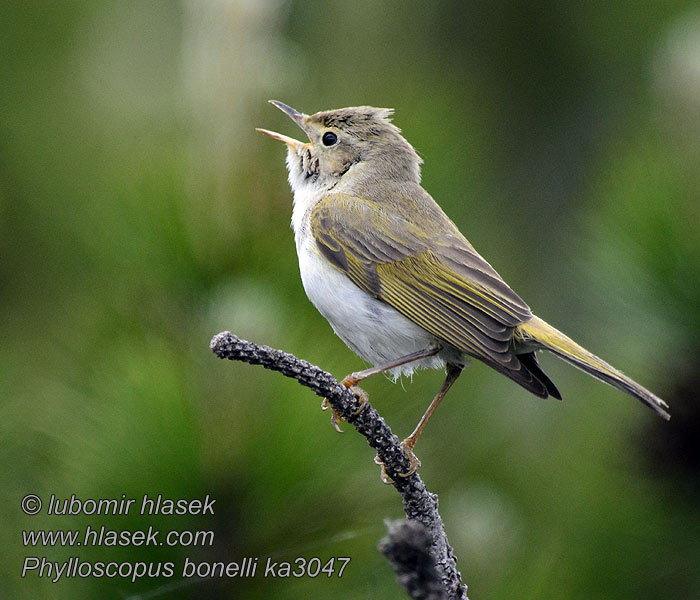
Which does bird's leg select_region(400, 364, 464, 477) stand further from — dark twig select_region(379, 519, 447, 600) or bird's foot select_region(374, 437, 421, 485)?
dark twig select_region(379, 519, 447, 600)

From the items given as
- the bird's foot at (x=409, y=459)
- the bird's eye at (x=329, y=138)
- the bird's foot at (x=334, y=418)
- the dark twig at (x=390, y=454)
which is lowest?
the bird's foot at (x=409, y=459)

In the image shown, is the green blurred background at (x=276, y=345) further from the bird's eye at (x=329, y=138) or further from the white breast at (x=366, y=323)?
the bird's eye at (x=329, y=138)

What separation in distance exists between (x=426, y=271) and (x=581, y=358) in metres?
0.79

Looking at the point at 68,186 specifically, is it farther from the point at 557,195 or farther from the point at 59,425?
the point at 557,195

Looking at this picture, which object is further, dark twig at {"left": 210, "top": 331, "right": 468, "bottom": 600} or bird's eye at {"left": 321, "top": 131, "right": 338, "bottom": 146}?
bird's eye at {"left": 321, "top": 131, "right": 338, "bottom": 146}

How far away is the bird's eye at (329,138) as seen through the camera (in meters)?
4.38

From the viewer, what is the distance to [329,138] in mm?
4387

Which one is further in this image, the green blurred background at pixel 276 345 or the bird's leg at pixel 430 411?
the bird's leg at pixel 430 411

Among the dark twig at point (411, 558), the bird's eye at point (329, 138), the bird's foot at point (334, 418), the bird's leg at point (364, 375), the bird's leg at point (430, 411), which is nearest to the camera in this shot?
the dark twig at point (411, 558)

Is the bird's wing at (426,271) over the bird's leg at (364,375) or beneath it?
over

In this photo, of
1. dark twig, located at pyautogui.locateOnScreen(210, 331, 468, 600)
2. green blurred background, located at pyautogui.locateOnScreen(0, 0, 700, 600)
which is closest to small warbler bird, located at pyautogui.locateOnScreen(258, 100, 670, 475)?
green blurred background, located at pyautogui.locateOnScreen(0, 0, 700, 600)

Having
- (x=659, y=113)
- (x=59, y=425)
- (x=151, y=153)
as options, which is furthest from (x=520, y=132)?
(x=59, y=425)

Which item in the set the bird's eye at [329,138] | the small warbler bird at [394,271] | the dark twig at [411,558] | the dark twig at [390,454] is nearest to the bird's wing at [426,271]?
the small warbler bird at [394,271]

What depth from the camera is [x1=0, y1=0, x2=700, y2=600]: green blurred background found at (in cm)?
275
